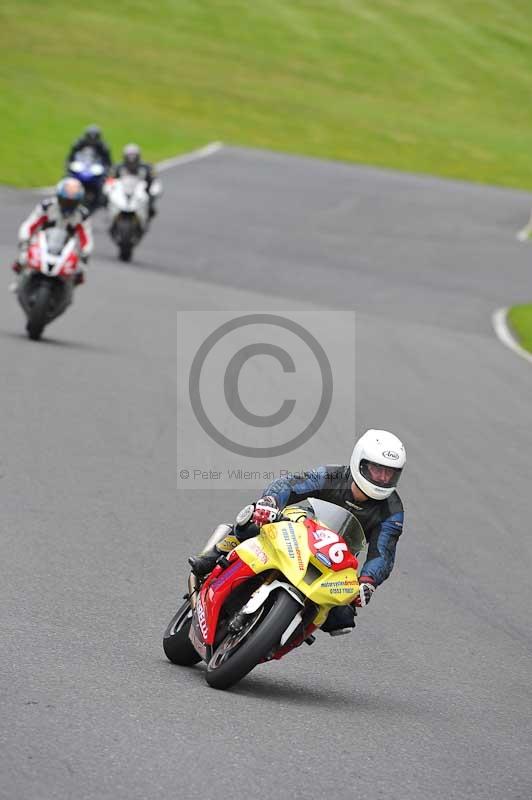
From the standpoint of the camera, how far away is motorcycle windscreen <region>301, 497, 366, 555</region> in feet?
24.5

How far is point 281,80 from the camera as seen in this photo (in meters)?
70.6

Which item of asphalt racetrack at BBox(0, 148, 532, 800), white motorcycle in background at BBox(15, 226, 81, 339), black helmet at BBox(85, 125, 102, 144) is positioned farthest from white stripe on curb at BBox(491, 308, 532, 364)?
black helmet at BBox(85, 125, 102, 144)

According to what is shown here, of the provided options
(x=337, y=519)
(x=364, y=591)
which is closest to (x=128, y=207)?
(x=337, y=519)

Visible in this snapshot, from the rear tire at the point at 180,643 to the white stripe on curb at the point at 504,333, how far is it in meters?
14.8

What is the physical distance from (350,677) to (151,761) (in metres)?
2.26

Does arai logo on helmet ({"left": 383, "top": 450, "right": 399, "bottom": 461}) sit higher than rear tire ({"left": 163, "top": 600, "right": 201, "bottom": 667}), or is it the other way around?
arai logo on helmet ({"left": 383, "top": 450, "right": 399, "bottom": 461})

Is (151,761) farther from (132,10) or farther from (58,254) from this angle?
(132,10)

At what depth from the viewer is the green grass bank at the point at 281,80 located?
54250 millimetres

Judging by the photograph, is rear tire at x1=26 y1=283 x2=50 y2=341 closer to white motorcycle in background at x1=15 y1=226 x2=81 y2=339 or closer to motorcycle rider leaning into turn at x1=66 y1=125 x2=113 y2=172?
white motorcycle in background at x1=15 y1=226 x2=81 y2=339

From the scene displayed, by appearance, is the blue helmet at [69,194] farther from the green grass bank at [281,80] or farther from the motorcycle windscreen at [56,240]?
the green grass bank at [281,80]

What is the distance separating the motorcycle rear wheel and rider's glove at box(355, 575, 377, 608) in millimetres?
345

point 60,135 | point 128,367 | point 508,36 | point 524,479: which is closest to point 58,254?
point 128,367

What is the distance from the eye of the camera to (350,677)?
26.2ft

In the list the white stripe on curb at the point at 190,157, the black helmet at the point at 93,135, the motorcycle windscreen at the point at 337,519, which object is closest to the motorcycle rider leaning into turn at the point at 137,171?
the black helmet at the point at 93,135
